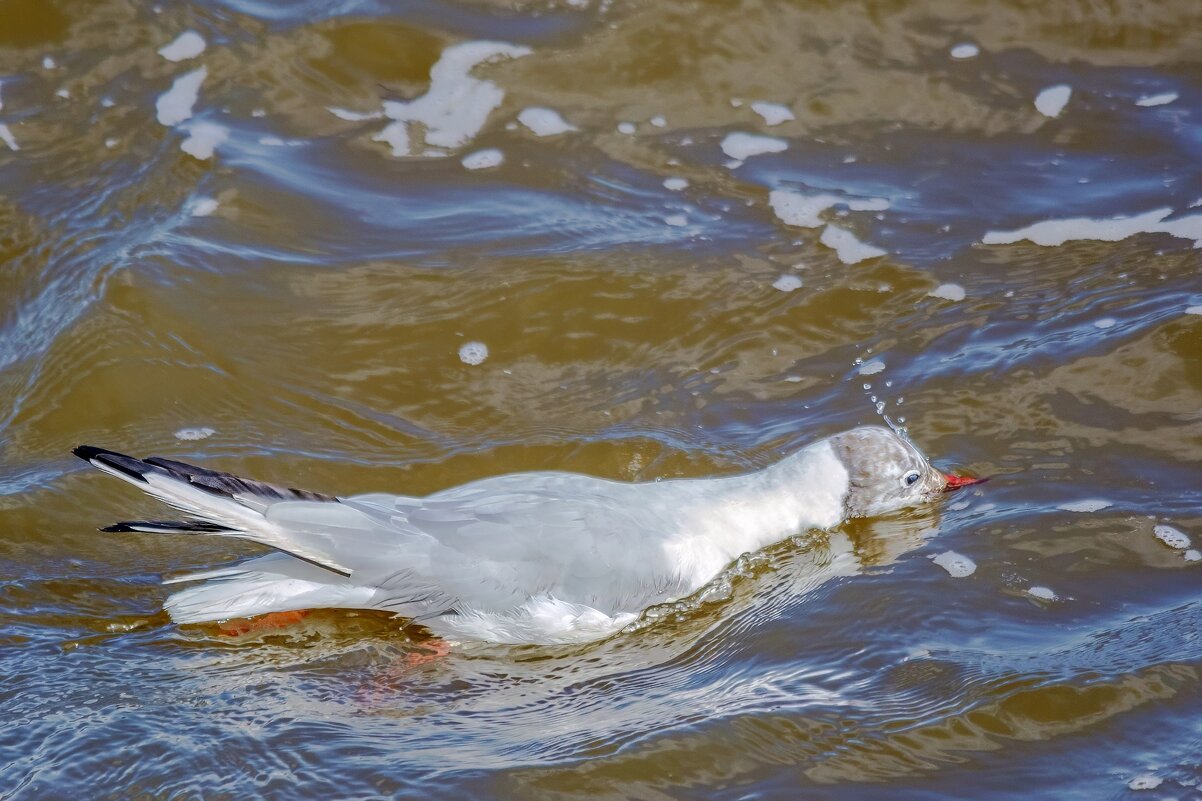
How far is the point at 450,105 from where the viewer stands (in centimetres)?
746

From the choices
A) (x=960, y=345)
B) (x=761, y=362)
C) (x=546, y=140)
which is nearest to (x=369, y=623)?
(x=761, y=362)

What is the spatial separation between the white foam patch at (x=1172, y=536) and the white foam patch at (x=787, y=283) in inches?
85.9

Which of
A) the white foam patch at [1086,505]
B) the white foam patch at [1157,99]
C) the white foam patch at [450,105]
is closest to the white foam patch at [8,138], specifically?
the white foam patch at [450,105]

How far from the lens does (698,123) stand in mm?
7426

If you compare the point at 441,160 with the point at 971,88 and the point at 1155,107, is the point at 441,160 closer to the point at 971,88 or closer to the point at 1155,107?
the point at 971,88

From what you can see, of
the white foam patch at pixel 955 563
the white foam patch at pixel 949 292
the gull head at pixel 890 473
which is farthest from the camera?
the white foam patch at pixel 949 292

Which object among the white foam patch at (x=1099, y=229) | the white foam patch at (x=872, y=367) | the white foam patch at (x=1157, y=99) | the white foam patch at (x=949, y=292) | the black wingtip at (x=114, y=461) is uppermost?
the black wingtip at (x=114, y=461)

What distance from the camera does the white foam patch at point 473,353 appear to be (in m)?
5.98

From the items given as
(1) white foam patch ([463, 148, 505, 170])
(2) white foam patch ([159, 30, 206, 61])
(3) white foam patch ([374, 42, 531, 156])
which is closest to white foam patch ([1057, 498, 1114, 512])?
(1) white foam patch ([463, 148, 505, 170])

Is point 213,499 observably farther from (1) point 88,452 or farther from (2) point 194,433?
(2) point 194,433

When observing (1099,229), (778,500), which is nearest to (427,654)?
(778,500)

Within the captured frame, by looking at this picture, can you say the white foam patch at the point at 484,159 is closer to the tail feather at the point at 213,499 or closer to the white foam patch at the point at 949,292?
the white foam patch at the point at 949,292

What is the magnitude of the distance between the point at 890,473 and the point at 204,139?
164 inches

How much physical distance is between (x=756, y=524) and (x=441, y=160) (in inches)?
122
